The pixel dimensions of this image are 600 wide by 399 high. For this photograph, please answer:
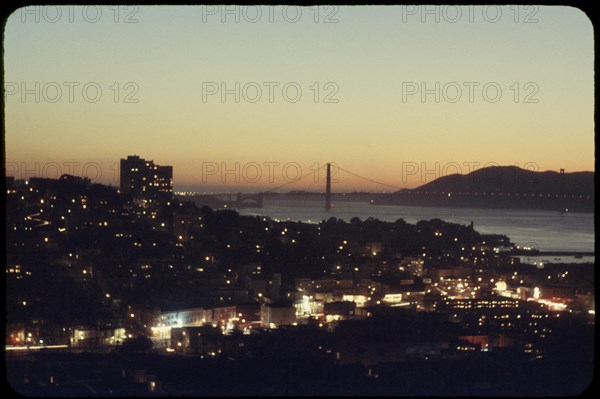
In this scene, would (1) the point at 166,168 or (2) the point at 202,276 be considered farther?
(1) the point at 166,168

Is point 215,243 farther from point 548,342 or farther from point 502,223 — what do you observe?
point 502,223

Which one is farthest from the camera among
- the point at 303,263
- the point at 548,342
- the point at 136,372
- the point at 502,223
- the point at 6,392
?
the point at 502,223

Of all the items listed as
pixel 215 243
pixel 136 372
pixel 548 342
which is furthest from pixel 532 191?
pixel 136 372

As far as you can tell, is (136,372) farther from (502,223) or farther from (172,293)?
(502,223)

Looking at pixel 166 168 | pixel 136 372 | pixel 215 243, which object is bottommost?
pixel 136 372

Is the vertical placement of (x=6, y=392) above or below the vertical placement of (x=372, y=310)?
above

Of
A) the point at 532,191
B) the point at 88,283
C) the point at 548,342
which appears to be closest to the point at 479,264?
the point at 532,191

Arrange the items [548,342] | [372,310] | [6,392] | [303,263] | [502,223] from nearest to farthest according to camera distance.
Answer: [6,392], [548,342], [372,310], [303,263], [502,223]
